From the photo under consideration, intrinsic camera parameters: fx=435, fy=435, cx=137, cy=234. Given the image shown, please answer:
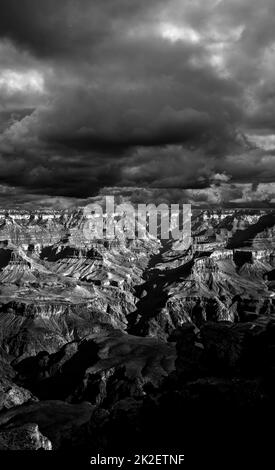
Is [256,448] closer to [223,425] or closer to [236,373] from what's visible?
[223,425]

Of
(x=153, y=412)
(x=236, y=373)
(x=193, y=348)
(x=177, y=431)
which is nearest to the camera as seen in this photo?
(x=177, y=431)

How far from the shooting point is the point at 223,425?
76500mm

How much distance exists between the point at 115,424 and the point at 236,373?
3259 centimetres

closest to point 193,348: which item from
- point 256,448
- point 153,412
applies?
point 153,412

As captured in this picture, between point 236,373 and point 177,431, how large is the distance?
88.6 ft

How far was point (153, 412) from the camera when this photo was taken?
8450cm

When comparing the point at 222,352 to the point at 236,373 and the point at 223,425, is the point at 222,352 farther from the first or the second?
the point at 223,425
